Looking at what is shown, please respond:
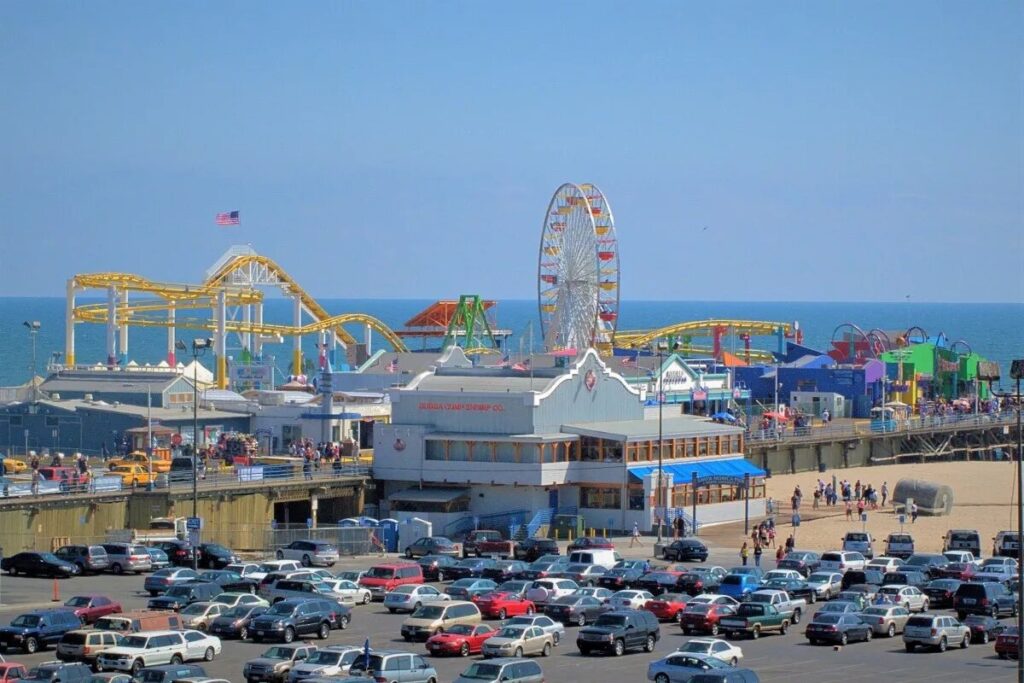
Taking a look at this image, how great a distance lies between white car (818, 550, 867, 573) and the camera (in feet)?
171

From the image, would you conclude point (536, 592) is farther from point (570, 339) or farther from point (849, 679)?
point (570, 339)

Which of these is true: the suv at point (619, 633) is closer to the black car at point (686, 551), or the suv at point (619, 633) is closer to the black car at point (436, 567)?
the black car at point (436, 567)

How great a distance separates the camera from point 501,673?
3303 cm

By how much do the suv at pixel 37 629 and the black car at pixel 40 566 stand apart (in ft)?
36.3

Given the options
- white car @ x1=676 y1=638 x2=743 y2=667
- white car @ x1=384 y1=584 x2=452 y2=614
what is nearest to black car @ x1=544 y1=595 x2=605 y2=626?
white car @ x1=384 y1=584 x2=452 y2=614

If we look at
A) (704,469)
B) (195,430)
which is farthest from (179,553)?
(704,469)

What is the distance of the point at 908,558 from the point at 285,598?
821 inches

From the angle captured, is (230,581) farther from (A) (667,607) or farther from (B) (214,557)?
(A) (667,607)

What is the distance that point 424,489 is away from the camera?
219 ft

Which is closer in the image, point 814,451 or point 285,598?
point 285,598

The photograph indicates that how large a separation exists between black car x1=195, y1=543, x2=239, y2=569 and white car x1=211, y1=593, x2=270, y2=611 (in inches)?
376

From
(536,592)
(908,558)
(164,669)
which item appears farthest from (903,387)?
(164,669)

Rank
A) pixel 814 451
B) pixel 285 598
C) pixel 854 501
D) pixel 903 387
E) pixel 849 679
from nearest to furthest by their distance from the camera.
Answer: pixel 849 679 → pixel 285 598 → pixel 854 501 → pixel 814 451 → pixel 903 387

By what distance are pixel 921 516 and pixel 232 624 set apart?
37747mm
